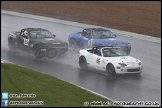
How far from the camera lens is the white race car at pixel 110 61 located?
1831cm

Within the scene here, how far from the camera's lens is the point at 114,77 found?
18.3 m

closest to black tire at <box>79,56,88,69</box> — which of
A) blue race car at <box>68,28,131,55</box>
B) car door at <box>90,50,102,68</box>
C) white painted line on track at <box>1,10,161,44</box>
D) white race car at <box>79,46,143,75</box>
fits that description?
white race car at <box>79,46,143,75</box>

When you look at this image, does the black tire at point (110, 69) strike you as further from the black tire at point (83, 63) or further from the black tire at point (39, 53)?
the black tire at point (39, 53)

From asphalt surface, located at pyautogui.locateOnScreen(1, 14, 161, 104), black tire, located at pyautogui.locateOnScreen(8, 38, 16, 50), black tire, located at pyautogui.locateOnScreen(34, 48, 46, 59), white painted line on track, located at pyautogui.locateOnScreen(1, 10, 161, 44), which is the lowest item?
asphalt surface, located at pyautogui.locateOnScreen(1, 14, 161, 104)

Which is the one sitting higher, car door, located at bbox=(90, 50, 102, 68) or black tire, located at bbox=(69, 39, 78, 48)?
black tire, located at bbox=(69, 39, 78, 48)

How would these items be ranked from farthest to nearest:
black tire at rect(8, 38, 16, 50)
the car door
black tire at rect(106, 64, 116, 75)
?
black tire at rect(8, 38, 16, 50) → the car door → black tire at rect(106, 64, 116, 75)

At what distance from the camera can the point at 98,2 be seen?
46250mm

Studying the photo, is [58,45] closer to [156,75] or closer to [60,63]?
[60,63]

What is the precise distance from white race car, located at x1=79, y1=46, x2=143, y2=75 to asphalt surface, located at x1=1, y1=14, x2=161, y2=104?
12.9 inches

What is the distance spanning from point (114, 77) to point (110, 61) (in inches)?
31.4

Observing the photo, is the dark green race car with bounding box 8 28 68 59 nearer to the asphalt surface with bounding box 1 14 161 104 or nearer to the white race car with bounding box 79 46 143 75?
the asphalt surface with bounding box 1 14 161 104

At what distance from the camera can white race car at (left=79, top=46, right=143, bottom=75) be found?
60.1ft

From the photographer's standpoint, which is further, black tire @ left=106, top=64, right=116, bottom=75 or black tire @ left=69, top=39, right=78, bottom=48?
black tire @ left=69, top=39, right=78, bottom=48

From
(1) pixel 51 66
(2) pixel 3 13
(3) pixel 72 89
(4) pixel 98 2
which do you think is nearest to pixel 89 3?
(4) pixel 98 2
